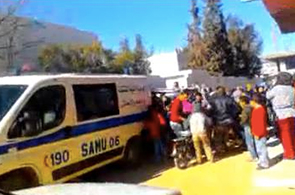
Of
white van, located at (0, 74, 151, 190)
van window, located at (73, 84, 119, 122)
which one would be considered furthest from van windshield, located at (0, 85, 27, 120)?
van window, located at (73, 84, 119, 122)

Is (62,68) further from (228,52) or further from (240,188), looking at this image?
(240,188)

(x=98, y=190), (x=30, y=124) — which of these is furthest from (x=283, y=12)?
(x=98, y=190)

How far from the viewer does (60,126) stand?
9.78m

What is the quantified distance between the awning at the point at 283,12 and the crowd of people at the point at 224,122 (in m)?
1.44

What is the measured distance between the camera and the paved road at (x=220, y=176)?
934 cm

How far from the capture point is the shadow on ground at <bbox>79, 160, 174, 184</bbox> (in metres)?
11.8

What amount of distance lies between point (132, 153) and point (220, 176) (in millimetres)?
2688

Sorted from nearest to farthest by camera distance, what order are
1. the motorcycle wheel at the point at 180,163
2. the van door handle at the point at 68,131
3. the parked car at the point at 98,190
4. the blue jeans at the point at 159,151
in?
the parked car at the point at 98,190, the van door handle at the point at 68,131, the motorcycle wheel at the point at 180,163, the blue jeans at the point at 159,151

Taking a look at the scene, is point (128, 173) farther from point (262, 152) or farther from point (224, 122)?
point (262, 152)

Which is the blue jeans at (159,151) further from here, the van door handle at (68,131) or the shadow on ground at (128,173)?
the van door handle at (68,131)

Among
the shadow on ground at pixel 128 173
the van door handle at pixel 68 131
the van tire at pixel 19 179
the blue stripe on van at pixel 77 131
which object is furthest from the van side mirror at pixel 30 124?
the shadow on ground at pixel 128 173

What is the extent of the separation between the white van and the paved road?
68 cm

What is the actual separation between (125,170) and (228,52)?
4612cm

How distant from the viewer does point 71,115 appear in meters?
10.1
